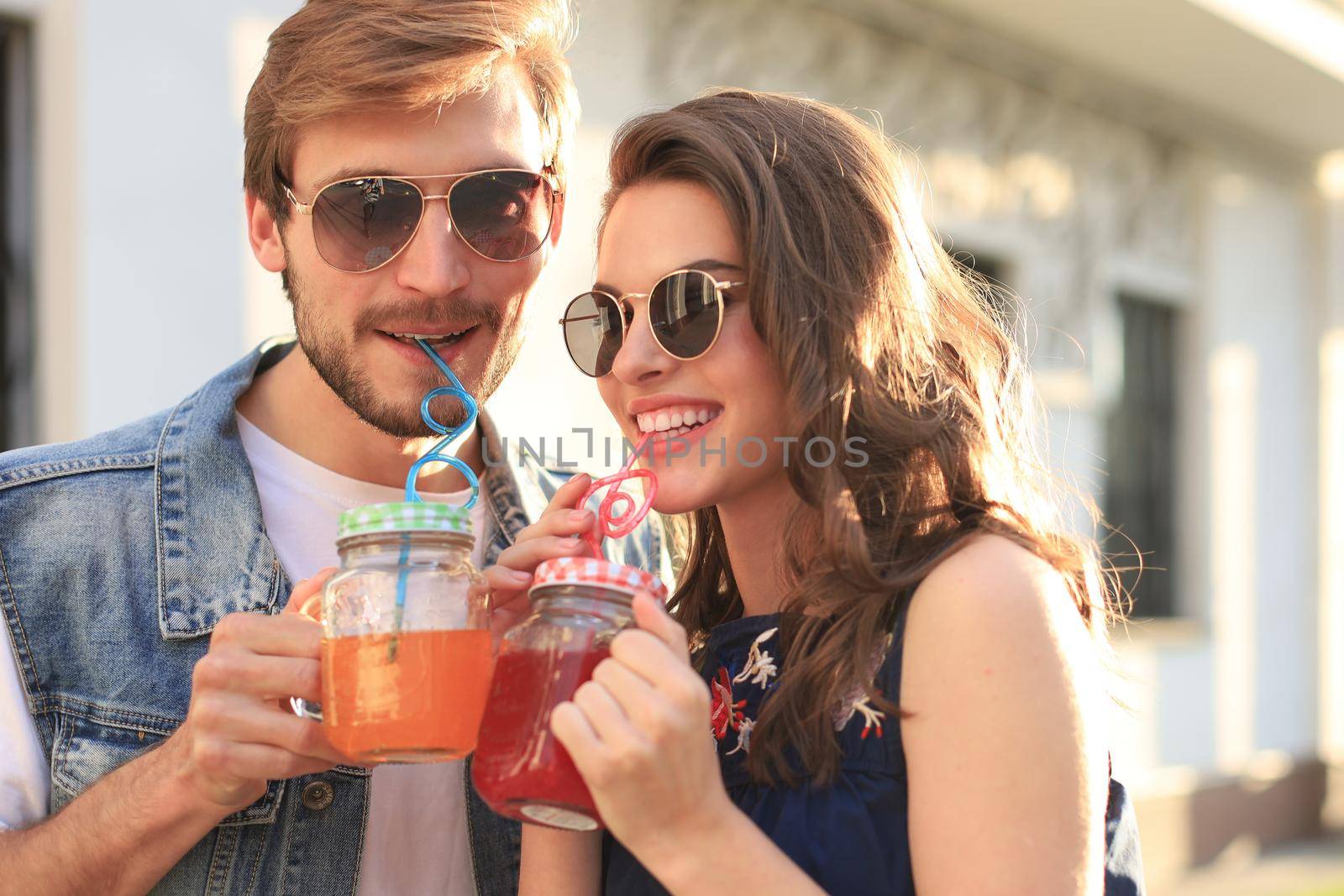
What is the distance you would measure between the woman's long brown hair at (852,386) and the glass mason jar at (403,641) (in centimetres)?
50

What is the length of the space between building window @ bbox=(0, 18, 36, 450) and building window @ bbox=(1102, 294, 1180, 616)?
6.98 meters

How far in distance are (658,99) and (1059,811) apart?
14.6 feet

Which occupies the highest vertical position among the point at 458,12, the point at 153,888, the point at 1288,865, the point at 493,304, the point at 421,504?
the point at 458,12

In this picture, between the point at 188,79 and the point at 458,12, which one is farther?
the point at 188,79

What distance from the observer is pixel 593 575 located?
1654 mm

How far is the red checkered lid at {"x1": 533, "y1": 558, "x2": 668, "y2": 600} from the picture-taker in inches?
65.1

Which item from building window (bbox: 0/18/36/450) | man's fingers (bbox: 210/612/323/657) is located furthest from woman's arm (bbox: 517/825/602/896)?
building window (bbox: 0/18/36/450)

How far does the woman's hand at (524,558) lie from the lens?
1910 mm

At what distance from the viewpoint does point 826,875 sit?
5.78 ft

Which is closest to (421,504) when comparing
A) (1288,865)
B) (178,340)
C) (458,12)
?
(458,12)

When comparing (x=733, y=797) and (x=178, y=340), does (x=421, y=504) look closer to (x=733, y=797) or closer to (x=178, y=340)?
(x=733, y=797)

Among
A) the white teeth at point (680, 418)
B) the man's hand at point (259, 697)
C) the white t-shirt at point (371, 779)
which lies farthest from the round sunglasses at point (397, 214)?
the man's hand at point (259, 697)

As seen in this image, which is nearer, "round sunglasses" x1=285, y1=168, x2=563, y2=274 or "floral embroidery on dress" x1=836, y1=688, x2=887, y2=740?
"floral embroidery on dress" x1=836, y1=688, x2=887, y2=740

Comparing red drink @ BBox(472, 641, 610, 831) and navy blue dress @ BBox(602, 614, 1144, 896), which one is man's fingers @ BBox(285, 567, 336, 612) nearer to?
red drink @ BBox(472, 641, 610, 831)
